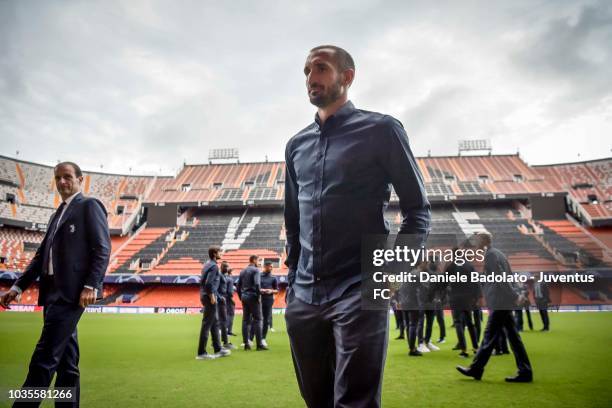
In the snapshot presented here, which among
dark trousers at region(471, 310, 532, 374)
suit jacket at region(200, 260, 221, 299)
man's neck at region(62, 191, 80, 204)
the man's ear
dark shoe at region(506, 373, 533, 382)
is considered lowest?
dark shoe at region(506, 373, 533, 382)

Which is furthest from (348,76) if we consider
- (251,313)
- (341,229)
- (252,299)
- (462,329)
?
(251,313)

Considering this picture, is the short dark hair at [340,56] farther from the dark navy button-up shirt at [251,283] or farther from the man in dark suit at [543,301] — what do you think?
the man in dark suit at [543,301]

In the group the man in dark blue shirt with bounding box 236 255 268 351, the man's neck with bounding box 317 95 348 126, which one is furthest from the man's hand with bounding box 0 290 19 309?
the man in dark blue shirt with bounding box 236 255 268 351

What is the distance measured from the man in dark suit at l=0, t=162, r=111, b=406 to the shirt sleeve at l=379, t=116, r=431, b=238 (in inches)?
109

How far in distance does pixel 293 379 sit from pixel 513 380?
312cm

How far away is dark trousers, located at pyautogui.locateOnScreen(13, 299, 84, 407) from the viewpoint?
3045 mm

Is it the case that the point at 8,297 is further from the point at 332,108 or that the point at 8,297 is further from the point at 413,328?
the point at 413,328

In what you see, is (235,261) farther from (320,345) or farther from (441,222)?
(320,345)

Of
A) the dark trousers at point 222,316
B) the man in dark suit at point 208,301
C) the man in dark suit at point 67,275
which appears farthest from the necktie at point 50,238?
the dark trousers at point 222,316

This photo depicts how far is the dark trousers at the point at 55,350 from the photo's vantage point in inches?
120

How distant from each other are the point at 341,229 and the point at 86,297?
2517 mm

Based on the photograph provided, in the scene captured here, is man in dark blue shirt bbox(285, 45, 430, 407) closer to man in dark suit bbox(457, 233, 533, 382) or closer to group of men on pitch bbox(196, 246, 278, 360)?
man in dark suit bbox(457, 233, 533, 382)

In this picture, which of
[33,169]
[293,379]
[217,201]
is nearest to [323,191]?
[293,379]

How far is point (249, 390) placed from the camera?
17.3 ft
